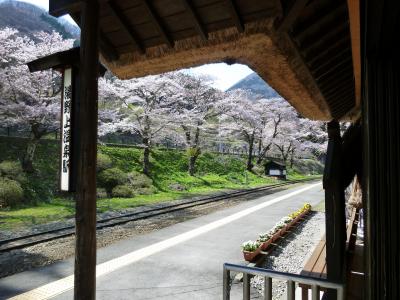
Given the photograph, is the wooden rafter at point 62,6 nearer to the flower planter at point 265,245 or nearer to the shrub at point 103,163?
the flower planter at point 265,245

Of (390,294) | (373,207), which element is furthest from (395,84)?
(390,294)

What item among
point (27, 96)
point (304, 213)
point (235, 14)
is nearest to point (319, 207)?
point (304, 213)

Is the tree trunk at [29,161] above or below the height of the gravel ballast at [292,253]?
above

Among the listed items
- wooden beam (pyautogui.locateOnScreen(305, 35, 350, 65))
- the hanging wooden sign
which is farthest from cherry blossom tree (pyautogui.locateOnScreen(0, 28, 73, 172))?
wooden beam (pyautogui.locateOnScreen(305, 35, 350, 65))

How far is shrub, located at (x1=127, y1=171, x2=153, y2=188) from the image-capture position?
21750 millimetres

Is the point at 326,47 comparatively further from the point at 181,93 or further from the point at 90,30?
the point at 181,93

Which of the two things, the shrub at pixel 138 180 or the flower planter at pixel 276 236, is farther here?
the shrub at pixel 138 180

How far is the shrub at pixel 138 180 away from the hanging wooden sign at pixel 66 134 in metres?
17.6

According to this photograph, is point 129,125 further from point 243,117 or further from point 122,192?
point 243,117

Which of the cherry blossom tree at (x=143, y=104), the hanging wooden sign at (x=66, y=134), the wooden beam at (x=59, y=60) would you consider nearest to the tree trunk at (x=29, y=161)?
the cherry blossom tree at (x=143, y=104)

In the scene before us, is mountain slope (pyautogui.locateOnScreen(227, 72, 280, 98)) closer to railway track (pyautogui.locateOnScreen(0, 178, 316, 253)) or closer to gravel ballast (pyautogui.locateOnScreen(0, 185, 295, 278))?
railway track (pyautogui.locateOnScreen(0, 178, 316, 253))

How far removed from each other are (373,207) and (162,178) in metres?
24.1

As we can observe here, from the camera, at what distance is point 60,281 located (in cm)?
700

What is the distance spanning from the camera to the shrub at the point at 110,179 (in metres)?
19.6
